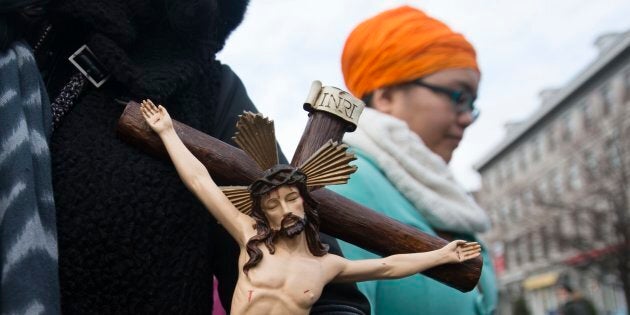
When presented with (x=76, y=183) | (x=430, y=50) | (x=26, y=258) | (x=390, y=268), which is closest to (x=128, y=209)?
(x=76, y=183)

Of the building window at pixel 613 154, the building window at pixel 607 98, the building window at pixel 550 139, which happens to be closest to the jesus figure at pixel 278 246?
the building window at pixel 613 154

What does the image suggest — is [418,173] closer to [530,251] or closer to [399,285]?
[399,285]

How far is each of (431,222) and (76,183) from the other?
3.91 ft

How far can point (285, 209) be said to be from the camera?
2.69ft

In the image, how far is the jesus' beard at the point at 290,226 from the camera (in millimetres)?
813

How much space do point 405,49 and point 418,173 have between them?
43 centimetres

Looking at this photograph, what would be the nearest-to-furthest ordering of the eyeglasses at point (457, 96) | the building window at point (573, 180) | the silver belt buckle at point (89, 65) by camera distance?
the silver belt buckle at point (89, 65) → the eyeglasses at point (457, 96) → the building window at point (573, 180)

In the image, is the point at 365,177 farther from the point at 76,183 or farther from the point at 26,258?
the point at 26,258

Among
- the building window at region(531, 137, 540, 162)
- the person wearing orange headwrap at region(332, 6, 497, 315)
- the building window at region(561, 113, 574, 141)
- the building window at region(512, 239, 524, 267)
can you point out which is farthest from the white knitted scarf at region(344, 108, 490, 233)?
the building window at region(512, 239, 524, 267)

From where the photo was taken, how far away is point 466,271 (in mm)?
910

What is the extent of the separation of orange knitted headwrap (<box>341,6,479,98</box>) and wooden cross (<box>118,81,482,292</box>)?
130cm

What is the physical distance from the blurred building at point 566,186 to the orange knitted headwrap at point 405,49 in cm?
1288

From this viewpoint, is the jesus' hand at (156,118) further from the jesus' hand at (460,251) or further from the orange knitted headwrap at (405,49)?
the orange knitted headwrap at (405,49)

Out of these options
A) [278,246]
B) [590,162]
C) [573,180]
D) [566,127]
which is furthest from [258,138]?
[566,127]
